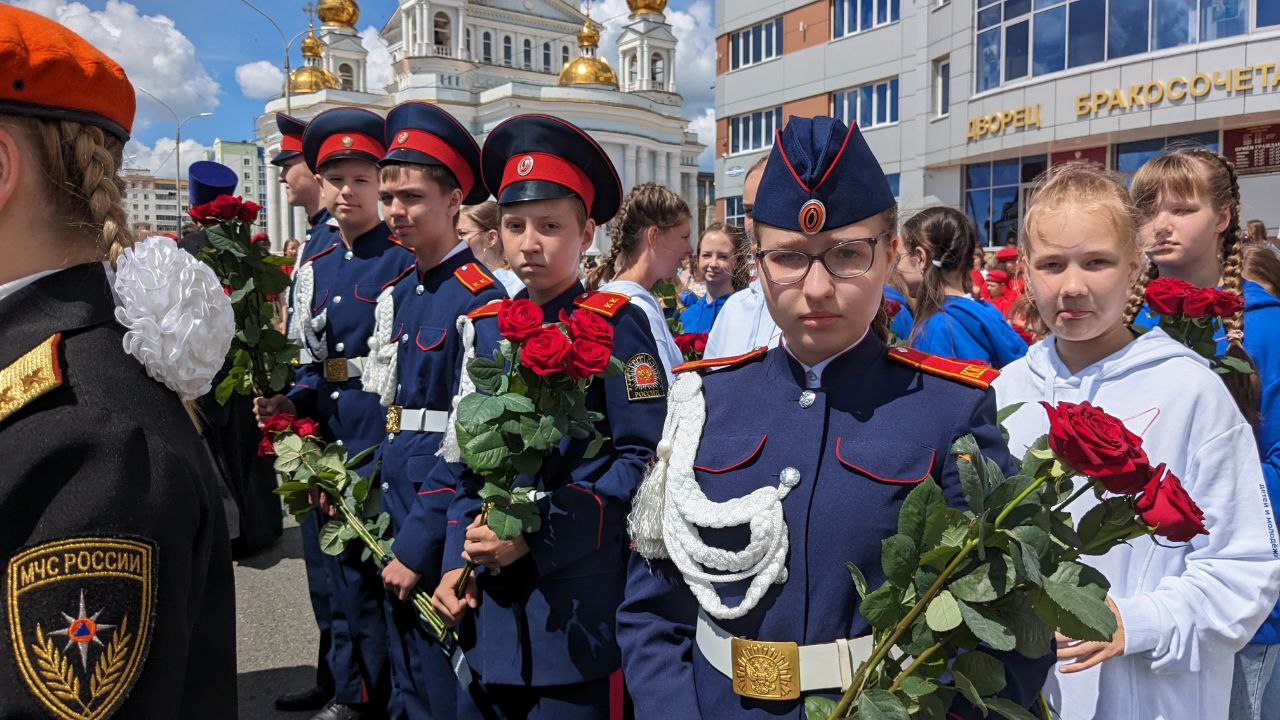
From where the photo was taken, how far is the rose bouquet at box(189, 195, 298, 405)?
383 cm

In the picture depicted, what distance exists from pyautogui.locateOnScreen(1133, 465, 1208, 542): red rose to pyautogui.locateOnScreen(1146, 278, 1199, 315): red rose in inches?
62.6

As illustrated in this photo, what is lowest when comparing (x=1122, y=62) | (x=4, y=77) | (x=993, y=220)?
(x=4, y=77)

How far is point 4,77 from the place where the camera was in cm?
122

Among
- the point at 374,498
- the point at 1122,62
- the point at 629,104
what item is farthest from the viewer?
the point at 629,104

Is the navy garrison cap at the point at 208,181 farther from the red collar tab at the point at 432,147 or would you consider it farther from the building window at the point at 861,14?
the building window at the point at 861,14

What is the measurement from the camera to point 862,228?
1706mm

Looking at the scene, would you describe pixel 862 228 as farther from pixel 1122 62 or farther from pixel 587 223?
pixel 1122 62

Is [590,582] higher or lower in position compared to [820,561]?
lower

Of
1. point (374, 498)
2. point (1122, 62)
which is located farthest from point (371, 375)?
point (1122, 62)

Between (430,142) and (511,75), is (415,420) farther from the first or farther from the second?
(511,75)

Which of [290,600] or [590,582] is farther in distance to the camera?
[290,600]

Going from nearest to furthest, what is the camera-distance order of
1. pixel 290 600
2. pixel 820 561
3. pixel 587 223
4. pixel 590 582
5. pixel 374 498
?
pixel 820 561 → pixel 590 582 → pixel 587 223 → pixel 374 498 → pixel 290 600

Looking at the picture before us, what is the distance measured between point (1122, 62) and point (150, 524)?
22.5m

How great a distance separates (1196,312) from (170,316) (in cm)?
278
